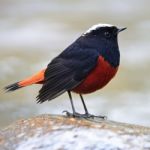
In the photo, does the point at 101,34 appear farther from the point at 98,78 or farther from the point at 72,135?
the point at 72,135

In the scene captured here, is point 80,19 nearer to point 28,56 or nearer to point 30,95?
point 28,56

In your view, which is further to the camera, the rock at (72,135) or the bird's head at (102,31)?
the bird's head at (102,31)

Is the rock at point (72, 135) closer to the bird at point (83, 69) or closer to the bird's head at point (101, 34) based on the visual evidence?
the bird at point (83, 69)

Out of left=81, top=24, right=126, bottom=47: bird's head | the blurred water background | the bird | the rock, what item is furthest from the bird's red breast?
the blurred water background

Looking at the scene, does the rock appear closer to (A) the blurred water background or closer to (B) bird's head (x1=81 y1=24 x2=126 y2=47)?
(B) bird's head (x1=81 y1=24 x2=126 y2=47)

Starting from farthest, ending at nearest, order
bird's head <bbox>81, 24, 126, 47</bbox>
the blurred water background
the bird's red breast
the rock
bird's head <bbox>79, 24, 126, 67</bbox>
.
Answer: the blurred water background < bird's head <bbox>81, 24, 126, 47</bbox> < bird's head <bbox>79, 24, 126, 67</bbox> < the bird's red breast < the rock

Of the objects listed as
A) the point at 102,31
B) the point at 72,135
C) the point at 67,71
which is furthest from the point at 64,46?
the point at 72,135

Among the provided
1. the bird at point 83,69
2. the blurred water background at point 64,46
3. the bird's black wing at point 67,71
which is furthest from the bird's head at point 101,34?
the blurred water background at point 64,46

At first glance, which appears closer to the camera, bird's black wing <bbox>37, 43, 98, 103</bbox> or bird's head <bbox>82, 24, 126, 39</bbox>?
bird's black wing <bbox>37, 43, 98, 103</bbox>
